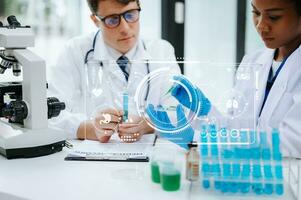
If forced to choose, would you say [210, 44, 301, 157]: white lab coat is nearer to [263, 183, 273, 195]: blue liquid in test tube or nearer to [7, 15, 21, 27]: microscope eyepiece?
[263, 183, 273, 195]: blue liquid in test tube

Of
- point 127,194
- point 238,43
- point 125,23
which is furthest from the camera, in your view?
point 238,43

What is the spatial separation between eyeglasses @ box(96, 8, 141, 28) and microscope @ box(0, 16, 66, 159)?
53cm

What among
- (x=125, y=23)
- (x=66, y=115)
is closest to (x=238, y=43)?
(x=125, y=23)

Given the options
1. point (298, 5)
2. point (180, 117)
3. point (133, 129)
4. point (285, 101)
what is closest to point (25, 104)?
point (133, 129)

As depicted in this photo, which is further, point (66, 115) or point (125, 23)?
point (125, 23)

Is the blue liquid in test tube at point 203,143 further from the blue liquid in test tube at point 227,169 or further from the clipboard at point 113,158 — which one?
the clipboard at point 113,158

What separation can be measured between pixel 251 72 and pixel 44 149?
58 cm

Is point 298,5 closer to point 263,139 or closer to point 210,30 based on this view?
point 263,139

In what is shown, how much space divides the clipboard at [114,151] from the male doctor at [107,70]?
0.9 inches

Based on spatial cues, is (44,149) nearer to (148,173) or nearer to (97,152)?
(97,152)

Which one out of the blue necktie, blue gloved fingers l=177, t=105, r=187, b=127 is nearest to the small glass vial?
blue gloved fingers l=177, t=105, r=187, b=127

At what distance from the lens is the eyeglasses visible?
1627 mm

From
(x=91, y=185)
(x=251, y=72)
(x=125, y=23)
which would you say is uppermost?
(x=125, y=23)

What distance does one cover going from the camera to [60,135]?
1138mm
